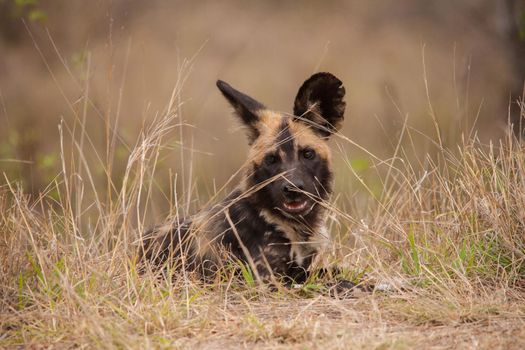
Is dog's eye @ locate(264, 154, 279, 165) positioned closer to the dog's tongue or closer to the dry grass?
the dog's tongue

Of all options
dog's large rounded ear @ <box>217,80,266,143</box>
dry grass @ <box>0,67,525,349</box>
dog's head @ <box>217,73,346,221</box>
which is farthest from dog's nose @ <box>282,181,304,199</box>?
dog's large rounded ear @ <box>217,80,266,143</box>

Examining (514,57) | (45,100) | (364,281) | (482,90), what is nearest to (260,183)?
(364,281)

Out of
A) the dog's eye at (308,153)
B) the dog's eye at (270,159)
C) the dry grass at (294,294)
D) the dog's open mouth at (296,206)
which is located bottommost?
the dry grass at (294,294)

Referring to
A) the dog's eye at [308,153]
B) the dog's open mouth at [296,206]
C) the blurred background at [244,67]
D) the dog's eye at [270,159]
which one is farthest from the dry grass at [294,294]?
the blurred background at [244,67]

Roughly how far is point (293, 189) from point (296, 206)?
0.44 feet

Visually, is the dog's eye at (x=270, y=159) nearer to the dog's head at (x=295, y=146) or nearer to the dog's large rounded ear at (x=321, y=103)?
the dog's head at (x=295, y=146)

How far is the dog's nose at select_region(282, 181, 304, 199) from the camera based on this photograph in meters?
4.33

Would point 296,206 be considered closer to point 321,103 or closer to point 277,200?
point 277,200

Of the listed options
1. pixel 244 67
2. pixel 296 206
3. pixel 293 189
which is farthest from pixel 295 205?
pixel 244 67

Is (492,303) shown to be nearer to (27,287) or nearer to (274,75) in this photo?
(27,287)

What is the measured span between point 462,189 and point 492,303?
42.5 inches

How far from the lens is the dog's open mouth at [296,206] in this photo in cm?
441

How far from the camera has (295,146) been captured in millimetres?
4578

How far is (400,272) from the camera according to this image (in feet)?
13.7
